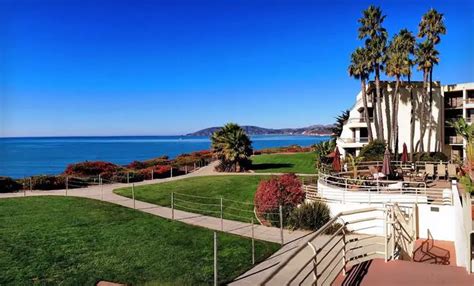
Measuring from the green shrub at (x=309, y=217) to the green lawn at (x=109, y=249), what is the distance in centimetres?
316

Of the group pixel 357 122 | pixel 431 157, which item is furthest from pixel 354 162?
pixel 357 122

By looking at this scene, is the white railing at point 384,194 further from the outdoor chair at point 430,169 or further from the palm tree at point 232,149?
the palm tree at point 232,149

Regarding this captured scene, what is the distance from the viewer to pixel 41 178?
2700 cm

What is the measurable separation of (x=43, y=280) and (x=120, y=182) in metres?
19.1

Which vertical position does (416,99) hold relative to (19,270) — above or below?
above

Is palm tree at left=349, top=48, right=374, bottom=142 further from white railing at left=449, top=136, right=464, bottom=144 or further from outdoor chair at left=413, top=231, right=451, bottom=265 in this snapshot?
outdoor chair at left=413, top=231, right=451, bottom=265

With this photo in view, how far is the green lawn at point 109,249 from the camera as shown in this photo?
11.4 meters

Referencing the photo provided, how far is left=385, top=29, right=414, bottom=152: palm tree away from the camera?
3484 cm

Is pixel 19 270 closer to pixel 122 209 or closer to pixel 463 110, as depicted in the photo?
pixel 122 209

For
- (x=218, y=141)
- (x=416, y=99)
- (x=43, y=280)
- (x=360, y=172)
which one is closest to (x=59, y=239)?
(x=43, y=280)

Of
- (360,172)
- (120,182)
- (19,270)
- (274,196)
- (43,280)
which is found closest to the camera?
(43,280)

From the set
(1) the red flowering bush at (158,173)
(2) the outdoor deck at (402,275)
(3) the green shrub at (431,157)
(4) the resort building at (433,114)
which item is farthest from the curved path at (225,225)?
(4) the resort building at (433,114)

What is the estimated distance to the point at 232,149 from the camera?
35.2 meters

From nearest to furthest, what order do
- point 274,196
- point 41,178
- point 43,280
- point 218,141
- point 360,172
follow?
point 43,280 < point 274,196 < point 360,172 < point 41,178 < point 218,141
